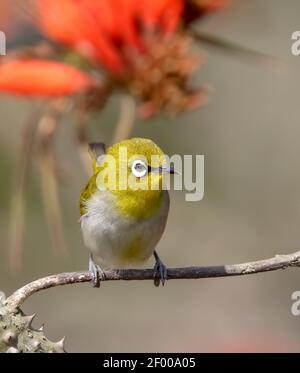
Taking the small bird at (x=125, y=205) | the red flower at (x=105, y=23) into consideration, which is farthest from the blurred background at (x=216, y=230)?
the red flower at (x=105, y=23)

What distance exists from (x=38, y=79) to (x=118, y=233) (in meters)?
0.42

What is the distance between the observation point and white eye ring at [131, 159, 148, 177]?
2.08 m

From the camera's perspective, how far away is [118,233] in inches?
89.2

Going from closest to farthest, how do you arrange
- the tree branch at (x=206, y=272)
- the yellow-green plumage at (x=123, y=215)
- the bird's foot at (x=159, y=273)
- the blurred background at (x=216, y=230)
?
the tree branch at (x=206, y=272), the bird's foot at (x=159, y=273), the yellow-green plumage at (x=123, y=215), the blurred background at (x=216, y=230)

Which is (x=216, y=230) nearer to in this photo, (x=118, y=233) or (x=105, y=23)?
(x=118, y=233)

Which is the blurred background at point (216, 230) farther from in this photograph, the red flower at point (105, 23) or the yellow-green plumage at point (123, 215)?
the red flower at point (105, 23)

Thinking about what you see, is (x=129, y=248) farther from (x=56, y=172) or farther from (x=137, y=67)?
(x=137, y=67)

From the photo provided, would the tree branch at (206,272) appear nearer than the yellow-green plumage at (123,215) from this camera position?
Yes

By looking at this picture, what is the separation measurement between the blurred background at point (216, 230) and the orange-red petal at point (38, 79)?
151cm

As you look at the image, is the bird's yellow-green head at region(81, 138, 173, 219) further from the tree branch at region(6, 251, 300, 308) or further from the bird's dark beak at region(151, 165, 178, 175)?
the tree branch at region(6, 251, 300, 308)

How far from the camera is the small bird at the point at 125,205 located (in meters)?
2.12

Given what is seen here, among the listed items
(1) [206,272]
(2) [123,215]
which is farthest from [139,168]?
(1) [206,272]

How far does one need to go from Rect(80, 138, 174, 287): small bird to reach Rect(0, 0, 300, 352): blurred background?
129 cm
